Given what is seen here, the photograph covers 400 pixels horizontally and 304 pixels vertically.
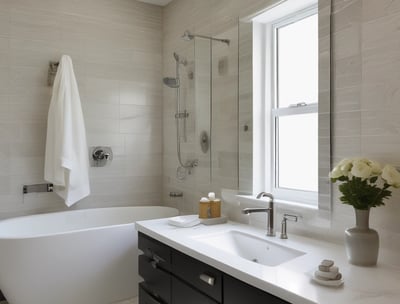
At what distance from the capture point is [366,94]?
1.65 metres

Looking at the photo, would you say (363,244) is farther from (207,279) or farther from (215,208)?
(215,208)

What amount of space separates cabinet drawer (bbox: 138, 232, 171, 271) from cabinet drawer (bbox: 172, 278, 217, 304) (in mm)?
113

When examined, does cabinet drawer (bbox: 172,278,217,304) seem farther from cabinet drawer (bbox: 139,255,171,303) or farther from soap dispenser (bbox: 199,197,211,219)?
soap dispenser (bbox: 199,197,211,219)

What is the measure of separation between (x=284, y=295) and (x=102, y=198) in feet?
8.19

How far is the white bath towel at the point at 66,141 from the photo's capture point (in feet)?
9.68

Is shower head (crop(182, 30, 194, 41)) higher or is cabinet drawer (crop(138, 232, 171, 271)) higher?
shower head (crop(182, 30, 194, 41))

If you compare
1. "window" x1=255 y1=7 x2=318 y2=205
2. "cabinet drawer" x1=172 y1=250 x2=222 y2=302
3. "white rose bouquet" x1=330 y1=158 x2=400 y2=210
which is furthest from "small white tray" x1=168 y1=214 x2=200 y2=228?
"white rose bouquet" x1=330 y1=158 x2=400 y2=210

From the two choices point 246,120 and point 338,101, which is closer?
point 338,101

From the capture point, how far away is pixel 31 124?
120 inches

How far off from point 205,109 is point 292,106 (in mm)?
825

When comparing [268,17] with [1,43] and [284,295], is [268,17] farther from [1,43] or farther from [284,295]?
[1,43]

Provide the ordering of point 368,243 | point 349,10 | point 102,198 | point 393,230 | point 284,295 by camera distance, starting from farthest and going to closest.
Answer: point 102,198, point 349,10, point 393,230, point 368,243, point 284,295

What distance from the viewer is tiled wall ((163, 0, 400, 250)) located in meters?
1.54

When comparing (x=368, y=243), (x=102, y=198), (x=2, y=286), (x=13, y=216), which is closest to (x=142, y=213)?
(x=102, y=198)
